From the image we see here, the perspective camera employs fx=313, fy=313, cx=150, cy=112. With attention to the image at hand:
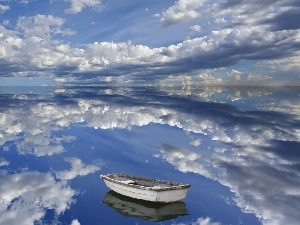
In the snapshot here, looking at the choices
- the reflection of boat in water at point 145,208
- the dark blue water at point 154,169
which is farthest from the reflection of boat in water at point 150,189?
the dark blue water at point 154,169

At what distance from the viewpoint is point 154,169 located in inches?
2112

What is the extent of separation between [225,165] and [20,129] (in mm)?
61659

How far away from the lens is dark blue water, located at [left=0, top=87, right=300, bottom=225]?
121ft

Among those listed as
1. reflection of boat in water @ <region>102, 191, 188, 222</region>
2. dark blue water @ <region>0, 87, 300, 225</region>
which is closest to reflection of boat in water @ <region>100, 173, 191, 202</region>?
reflection of boat in water @ <region>102, 191, 188, 222</region>

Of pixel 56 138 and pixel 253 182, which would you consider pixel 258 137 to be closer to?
pixel 253 182

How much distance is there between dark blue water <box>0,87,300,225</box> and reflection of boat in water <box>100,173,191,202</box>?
1.35 meters

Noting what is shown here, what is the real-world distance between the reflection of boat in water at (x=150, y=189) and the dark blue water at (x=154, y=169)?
135 cm

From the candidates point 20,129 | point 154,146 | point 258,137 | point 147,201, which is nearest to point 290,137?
point 258,137

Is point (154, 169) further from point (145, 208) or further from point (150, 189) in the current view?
point (150, 189)

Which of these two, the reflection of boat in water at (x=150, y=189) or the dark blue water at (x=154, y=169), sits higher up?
the reflection of boat in water at (x=150, y=189)

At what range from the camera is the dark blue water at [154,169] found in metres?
36.8

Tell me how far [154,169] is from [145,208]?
1594 centimetres

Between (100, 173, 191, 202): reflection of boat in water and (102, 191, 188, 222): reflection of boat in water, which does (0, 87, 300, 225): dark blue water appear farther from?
(100, 173, 191, 202): reflection of boat in water

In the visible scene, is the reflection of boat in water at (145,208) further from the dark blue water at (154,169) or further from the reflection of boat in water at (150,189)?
the reflection of boat in water at (150,189)
